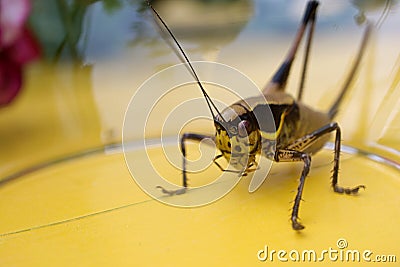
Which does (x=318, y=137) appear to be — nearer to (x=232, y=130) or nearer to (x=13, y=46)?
(x=232, y=130)

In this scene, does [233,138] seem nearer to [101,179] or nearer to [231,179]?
[231,179]

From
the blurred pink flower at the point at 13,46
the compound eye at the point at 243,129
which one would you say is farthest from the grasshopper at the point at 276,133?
the blurred pink flower at the point at 13,46

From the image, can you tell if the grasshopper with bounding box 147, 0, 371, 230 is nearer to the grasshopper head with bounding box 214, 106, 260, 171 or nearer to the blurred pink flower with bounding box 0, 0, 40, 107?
the grasshopper head with bounding box 214, 106, 260, 171

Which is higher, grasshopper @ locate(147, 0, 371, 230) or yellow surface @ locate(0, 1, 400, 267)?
grasshopper @ locate(147, 0, 371, 230)

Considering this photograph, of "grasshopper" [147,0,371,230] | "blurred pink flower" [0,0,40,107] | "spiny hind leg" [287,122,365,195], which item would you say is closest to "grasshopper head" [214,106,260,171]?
"grasshopper" [147,0,371,230]

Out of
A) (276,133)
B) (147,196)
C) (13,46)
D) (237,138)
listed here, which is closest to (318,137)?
(276,133)

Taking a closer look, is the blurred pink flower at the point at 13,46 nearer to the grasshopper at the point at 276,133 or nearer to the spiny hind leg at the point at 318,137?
the grasshopper at the point at 276,133
